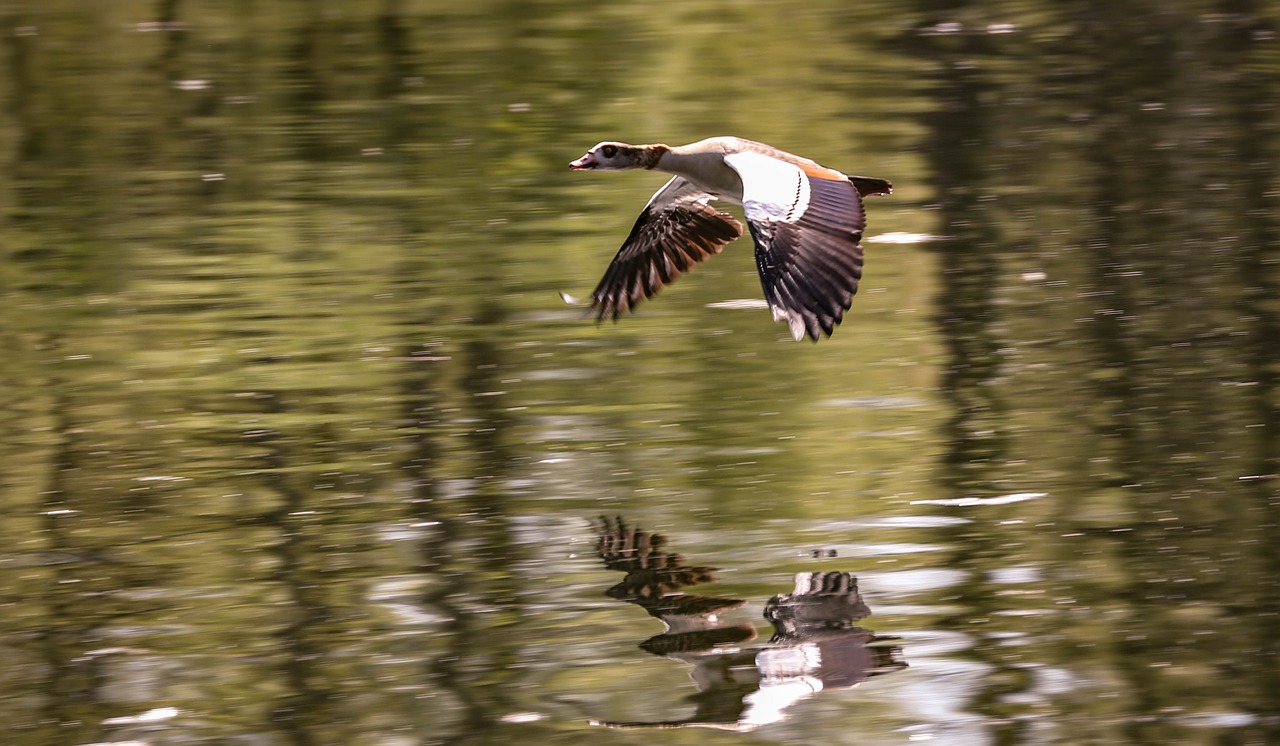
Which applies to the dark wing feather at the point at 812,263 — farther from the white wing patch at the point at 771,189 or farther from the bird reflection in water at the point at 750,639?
the bird reflection in water at the point at 750,639

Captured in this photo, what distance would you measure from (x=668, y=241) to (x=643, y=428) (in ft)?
3.33

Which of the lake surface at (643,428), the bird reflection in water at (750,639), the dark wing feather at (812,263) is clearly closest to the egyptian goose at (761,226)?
the dark wing feather at (812,263)

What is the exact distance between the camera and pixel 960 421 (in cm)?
808

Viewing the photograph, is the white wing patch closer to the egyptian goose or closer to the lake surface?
the egyptian goose

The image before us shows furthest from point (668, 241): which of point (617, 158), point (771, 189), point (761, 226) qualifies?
point (761, 226)

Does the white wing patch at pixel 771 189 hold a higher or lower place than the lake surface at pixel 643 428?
higher

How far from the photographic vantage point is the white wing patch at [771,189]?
7.25 metres

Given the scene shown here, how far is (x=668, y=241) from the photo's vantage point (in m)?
8.82

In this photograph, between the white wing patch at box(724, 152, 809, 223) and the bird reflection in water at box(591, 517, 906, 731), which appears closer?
the bird reflection in water at box(591, 517, 906, 731)

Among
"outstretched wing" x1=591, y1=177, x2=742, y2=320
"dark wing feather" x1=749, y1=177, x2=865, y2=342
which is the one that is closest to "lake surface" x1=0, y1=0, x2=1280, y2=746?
"outstretched wing" x1=591, y1=177, x2=742, y2=320

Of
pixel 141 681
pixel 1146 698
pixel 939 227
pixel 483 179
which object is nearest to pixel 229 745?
pixel 141 681

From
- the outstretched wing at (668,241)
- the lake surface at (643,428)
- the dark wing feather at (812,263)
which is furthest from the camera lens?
the outstretched wing at (668,241)

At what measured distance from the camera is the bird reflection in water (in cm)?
563

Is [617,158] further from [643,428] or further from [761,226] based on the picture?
[761,226]
